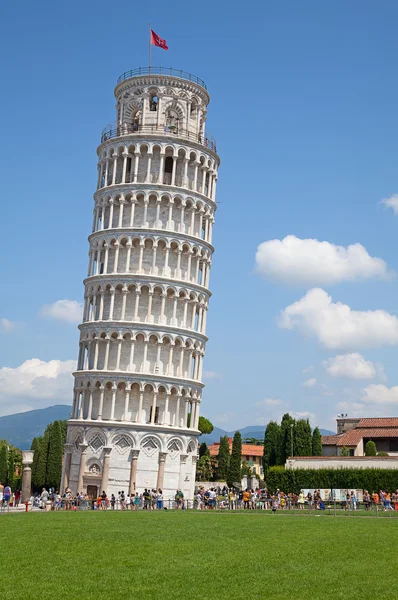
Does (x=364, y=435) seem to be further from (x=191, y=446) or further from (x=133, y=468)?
(x=133, y=468)

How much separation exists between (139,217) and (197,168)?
818 centimetres

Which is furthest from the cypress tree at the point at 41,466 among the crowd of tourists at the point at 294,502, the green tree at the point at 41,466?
the crowd of tourists at the point at 294,502

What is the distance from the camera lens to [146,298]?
70000 mm

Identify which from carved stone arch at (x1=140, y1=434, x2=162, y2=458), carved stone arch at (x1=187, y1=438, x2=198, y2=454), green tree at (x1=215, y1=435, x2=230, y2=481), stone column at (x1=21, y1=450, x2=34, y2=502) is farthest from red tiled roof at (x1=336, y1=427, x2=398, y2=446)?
stone column at (x1=21, y1=450, x2=34, y2=502)

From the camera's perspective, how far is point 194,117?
76500 millimetres

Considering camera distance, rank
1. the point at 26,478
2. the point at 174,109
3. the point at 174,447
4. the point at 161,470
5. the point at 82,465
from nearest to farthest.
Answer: the point at 26,478 < the point at 161,470 < the point at 82,465 < the point at 174,447 < the point at 174,109

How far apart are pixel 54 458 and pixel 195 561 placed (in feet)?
244

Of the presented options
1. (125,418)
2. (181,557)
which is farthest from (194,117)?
(181,557)

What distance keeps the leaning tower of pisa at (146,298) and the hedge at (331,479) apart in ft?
26.7

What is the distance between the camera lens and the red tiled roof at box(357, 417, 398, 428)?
9026 cm

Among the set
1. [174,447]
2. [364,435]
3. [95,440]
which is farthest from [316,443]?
[95,440]

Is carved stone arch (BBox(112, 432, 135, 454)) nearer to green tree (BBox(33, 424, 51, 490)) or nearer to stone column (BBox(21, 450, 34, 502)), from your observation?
stone column (BBox(21, 450, 34, 502))

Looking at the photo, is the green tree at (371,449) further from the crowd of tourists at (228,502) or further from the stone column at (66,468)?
the stone column at (66,468)

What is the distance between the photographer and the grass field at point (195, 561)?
63.9ft
